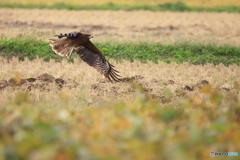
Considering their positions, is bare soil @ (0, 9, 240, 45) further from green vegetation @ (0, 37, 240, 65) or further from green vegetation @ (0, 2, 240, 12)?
green vegetation @ (0, 2, 240, 12)

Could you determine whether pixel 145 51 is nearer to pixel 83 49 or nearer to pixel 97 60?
pixel 97 60

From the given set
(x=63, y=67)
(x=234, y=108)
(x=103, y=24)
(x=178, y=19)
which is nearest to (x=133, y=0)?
(x=178, y=19)

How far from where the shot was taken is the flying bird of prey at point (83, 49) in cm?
1009

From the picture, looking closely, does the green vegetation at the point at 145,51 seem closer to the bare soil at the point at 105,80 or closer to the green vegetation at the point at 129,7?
the bare soil at the point at 105,80

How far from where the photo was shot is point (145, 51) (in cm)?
1505

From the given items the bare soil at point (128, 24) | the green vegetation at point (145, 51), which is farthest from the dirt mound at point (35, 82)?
the bare soil at point (128, 24)

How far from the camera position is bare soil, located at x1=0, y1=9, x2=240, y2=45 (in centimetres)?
1881

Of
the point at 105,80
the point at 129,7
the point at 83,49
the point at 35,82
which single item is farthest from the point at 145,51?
the point at 129,7

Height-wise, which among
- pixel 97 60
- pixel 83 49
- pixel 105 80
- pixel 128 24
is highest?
pixel 83 49

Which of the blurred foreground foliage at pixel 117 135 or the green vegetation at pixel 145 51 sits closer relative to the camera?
the blurred foreground foliage at pixel 117 135

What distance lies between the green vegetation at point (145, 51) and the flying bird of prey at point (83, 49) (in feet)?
12.4

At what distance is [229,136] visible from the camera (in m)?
4.18

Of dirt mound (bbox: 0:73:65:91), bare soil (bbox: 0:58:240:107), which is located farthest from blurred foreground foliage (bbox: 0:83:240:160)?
dirt mound (bbox: 0:73:65:91)

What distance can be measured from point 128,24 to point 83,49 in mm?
13515
